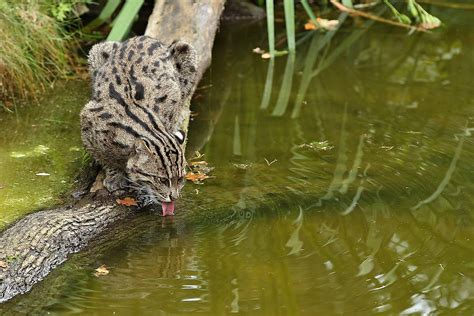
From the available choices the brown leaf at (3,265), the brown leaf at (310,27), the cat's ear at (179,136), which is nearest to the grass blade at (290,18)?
the brown leaf at (310,27)

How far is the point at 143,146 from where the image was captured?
664cm

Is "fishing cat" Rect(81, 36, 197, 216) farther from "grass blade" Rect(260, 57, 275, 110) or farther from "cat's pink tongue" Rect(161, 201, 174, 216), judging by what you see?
"grass blade" Rect(260, 57, 275, 110)

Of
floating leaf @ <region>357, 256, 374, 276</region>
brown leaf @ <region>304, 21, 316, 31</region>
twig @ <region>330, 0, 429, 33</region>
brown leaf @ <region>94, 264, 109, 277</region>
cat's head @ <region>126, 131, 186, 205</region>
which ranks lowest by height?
brown leaf @ <region>94, 264, 109, 277</region>

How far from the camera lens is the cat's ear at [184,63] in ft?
26.9

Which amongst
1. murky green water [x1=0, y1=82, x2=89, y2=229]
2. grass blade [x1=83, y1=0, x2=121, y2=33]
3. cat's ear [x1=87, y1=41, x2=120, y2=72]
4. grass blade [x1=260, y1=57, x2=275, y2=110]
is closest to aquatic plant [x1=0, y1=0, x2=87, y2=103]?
murky green water [x1=0, y1=82, x2=89, y2=229]

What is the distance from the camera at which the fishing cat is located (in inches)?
263

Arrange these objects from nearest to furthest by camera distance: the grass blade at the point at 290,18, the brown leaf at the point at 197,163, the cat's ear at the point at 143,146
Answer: the cat's ear at the point at 143,146
the brown leaf at the point at 197,163
the grass blade at the point at 290,18

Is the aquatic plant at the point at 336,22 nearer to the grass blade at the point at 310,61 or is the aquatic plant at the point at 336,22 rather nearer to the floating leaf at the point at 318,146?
the grass blade at the point at 310,61

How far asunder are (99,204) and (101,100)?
33.5 inches

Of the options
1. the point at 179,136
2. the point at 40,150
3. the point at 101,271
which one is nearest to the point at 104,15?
the point at 40,150

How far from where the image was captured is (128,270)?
624cm

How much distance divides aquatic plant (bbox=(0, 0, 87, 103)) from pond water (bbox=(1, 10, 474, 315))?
1.03m

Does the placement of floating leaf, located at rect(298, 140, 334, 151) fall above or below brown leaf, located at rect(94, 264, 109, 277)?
above

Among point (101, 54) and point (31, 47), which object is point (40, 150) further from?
point (31, 47)
